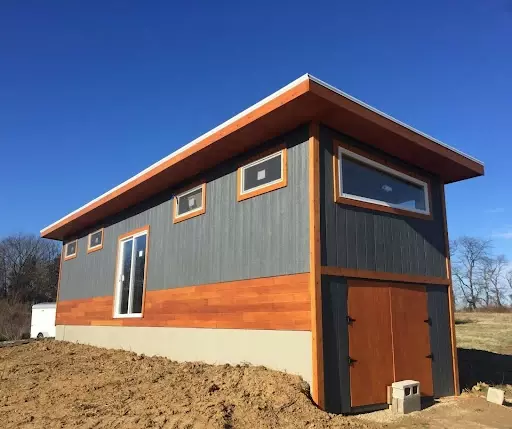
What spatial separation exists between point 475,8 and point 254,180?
16.8 feet

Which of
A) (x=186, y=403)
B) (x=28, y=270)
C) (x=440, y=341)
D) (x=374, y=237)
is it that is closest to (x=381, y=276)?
(x=374, y=237)

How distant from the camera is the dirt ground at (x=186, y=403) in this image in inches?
183

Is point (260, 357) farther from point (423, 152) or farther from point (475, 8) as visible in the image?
point (475, 8)

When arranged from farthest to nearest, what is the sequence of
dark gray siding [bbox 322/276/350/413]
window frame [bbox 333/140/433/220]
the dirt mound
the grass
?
the grass, window frame [bbox 333/140/433/220], dark gray siding [bbox 322/276/350/413], the dirt mound

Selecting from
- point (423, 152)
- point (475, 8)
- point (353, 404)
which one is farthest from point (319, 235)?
point (475, 8)

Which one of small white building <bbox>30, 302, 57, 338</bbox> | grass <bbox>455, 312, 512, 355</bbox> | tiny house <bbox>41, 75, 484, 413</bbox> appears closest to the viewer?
tiny house <bbox>41, 75, 484, 413</bbox>

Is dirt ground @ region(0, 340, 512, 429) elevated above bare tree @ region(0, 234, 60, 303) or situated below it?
below

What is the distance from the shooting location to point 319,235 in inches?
221

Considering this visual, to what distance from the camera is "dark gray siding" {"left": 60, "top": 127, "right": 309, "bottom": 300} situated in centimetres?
593

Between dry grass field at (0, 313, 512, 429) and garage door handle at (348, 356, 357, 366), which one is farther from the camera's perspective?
garage door handle at (348, 356, 357, 366)

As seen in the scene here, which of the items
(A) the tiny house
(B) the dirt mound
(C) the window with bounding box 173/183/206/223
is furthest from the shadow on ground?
(C) the window with bounding box 173/183/206/223

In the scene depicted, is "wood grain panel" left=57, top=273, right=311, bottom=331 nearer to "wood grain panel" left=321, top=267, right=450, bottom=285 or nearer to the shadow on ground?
"wood grain panel" left=321, top=267, right=450, bottom=285

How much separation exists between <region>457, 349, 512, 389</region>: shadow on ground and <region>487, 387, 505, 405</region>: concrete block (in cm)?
118

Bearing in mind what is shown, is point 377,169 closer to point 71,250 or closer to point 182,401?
point 182,401
